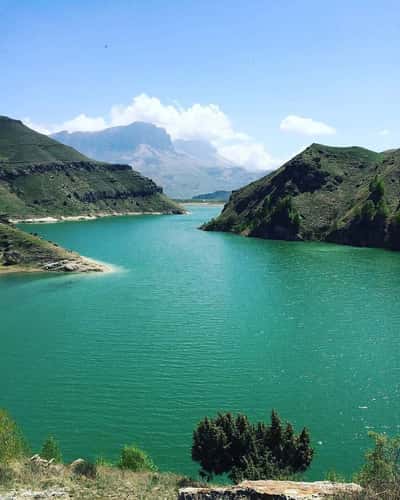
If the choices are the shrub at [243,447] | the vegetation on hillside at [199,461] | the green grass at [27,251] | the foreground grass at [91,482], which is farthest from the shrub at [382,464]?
the green grass at [27,251]

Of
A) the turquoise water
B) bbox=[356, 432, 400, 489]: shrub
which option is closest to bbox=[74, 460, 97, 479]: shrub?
the turquoise water

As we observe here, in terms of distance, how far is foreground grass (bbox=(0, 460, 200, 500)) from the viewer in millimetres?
32375

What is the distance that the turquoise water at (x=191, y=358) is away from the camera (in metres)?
48.6

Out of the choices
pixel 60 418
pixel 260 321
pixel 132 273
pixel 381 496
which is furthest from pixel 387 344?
pixel 132 273

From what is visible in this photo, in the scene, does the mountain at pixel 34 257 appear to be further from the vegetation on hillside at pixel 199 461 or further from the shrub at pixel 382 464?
the shrub at pixel 382 464

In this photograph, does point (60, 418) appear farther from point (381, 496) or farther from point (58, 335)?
point (381, 496)

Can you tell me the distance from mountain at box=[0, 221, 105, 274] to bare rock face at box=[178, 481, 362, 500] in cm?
11323

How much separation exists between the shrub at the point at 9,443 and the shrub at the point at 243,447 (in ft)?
46.0

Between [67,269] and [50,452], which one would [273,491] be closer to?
[50,452]

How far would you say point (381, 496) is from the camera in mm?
23953

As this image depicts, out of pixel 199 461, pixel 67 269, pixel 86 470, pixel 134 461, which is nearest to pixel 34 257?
pixel 67 269

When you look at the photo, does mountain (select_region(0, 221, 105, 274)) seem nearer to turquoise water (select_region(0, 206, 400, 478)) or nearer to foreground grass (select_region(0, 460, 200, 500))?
turquoise water (select_region(0, 206, 400, 478))

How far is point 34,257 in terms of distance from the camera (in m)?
145

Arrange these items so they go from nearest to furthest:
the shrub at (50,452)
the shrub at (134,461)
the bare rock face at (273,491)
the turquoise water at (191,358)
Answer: the bare rock face at (273,491) < the shrub at (134,461) < the shrub at (50,452) < the turquoise water at (191,358)
